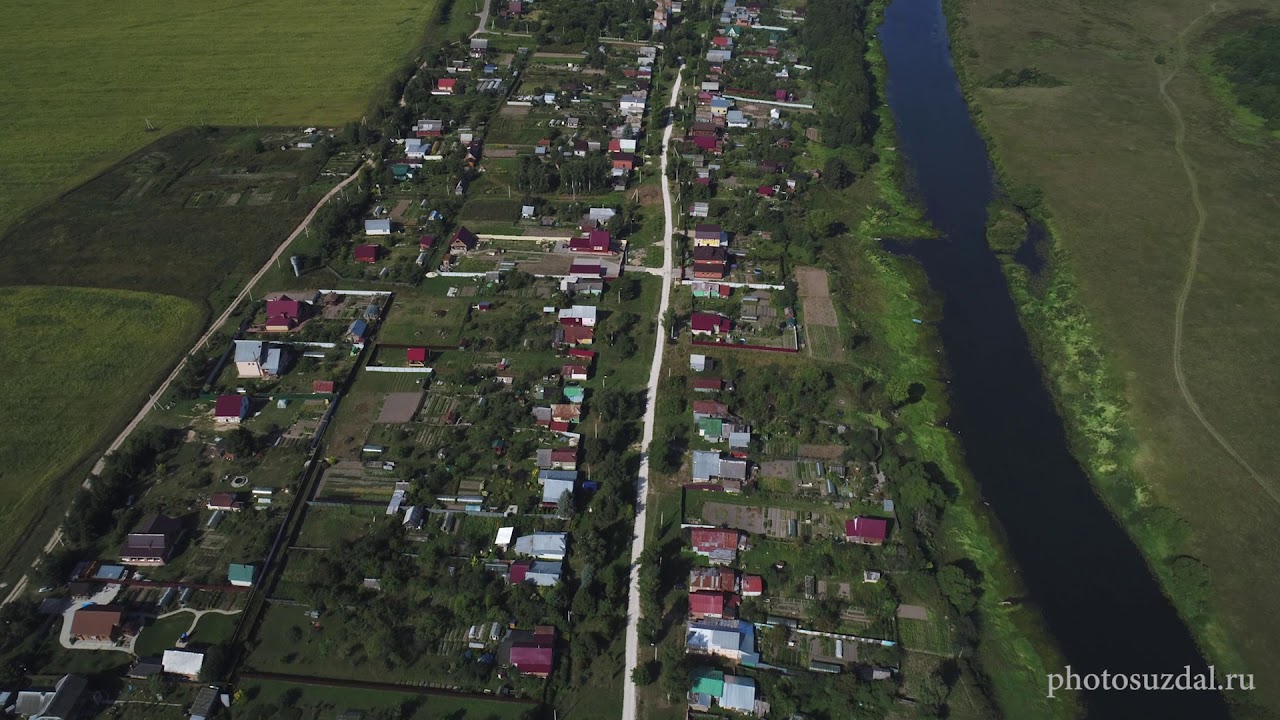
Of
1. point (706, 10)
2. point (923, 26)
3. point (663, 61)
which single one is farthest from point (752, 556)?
point (923, 26)

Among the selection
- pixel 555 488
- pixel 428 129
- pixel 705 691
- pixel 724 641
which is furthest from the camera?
pixel 428 129

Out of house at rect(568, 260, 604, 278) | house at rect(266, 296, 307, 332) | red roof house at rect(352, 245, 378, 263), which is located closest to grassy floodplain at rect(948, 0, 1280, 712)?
house at rect(568, 260, 604, 278)

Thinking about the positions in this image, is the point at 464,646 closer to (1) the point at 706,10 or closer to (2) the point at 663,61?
(2) the point at 663,61

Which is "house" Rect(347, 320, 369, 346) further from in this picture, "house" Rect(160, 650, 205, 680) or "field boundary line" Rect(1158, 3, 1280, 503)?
"field boundary line" Rect(1158, 3, 1280, 503)

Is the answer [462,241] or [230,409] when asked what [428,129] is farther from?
[230,409]

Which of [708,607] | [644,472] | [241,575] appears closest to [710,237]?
[644,472]

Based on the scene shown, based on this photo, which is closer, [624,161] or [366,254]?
[366,254]

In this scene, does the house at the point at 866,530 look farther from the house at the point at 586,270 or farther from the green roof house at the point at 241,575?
the green roof house at the point at 241,575

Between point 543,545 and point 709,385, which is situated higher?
point 709,385
